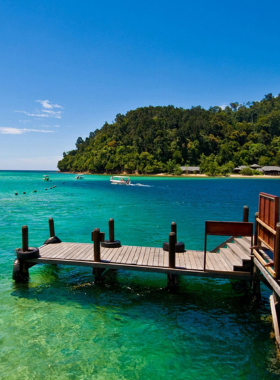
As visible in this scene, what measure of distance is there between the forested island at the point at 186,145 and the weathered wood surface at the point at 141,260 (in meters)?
146

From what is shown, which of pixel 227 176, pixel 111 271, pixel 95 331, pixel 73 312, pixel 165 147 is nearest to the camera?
pixel 95 331

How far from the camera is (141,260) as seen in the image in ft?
33.9

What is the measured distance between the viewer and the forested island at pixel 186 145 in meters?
164

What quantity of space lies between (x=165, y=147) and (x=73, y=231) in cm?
14839

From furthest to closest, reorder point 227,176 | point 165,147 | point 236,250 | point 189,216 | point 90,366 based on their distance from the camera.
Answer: point 165,147
point 227,176
point 189,216
point 236,250
point 90,366

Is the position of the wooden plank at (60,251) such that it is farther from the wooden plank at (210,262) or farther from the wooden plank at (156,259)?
the wooden plank at (210,262)

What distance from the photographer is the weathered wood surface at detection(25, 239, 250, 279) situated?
369 inches

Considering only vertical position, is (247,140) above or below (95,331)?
above

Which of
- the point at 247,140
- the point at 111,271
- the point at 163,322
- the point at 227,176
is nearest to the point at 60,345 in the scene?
the point at 163,322

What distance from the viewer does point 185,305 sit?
957cm

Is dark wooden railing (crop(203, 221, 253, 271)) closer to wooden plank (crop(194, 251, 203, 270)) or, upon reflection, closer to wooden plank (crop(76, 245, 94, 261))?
wooden plank (crop(194, 251, 203, 270))

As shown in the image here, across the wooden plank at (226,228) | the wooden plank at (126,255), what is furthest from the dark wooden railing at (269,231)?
the wooden plank at (126,255)

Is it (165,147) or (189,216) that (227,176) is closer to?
(165,147)

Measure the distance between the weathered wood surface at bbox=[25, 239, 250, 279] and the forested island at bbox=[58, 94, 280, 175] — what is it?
14595 cm
